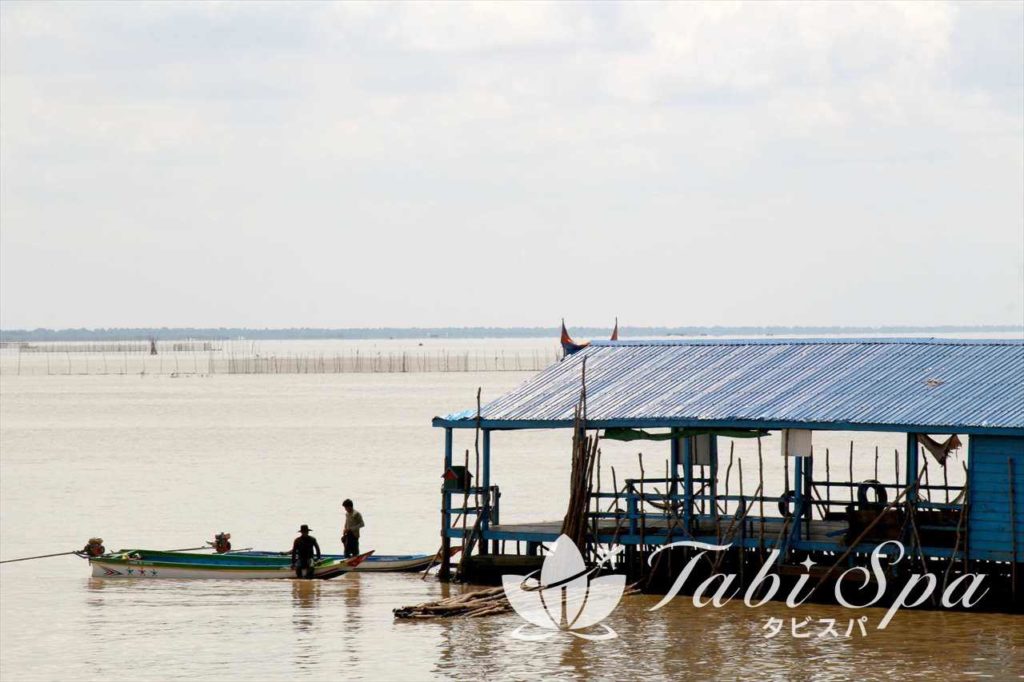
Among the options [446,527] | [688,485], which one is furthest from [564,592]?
[688,485]

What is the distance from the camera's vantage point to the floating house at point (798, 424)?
82.9 feet

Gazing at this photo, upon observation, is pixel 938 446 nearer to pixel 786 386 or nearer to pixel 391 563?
pixel 786 386

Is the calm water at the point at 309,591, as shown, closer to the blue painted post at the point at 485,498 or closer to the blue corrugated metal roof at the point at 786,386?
the blue painted post at the point at 485,498

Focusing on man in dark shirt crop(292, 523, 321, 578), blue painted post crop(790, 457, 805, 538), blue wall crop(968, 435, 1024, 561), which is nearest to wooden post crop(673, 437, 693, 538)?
blue painted post crop(790, 457, 805, 538)

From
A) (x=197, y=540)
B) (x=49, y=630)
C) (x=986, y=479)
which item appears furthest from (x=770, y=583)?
(x=197, y=540)

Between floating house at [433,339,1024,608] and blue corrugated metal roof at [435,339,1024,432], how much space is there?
31mm

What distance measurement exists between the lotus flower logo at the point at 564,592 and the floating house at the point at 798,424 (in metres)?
0.52

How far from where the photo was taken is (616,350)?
31.1 m

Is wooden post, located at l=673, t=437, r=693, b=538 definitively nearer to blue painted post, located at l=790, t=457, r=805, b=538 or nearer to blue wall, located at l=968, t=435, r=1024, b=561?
blue painted post, located at l=790, t=457, r=805, b=538

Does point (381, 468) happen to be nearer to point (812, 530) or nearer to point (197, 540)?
point (197, 540)

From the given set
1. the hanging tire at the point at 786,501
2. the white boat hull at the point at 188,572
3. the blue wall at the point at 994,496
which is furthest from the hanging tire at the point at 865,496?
the white boat hull at the point at 188,572

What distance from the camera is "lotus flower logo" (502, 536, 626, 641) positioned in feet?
88.1

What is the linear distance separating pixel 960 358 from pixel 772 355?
3.31m

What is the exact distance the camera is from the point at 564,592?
28094 mm
